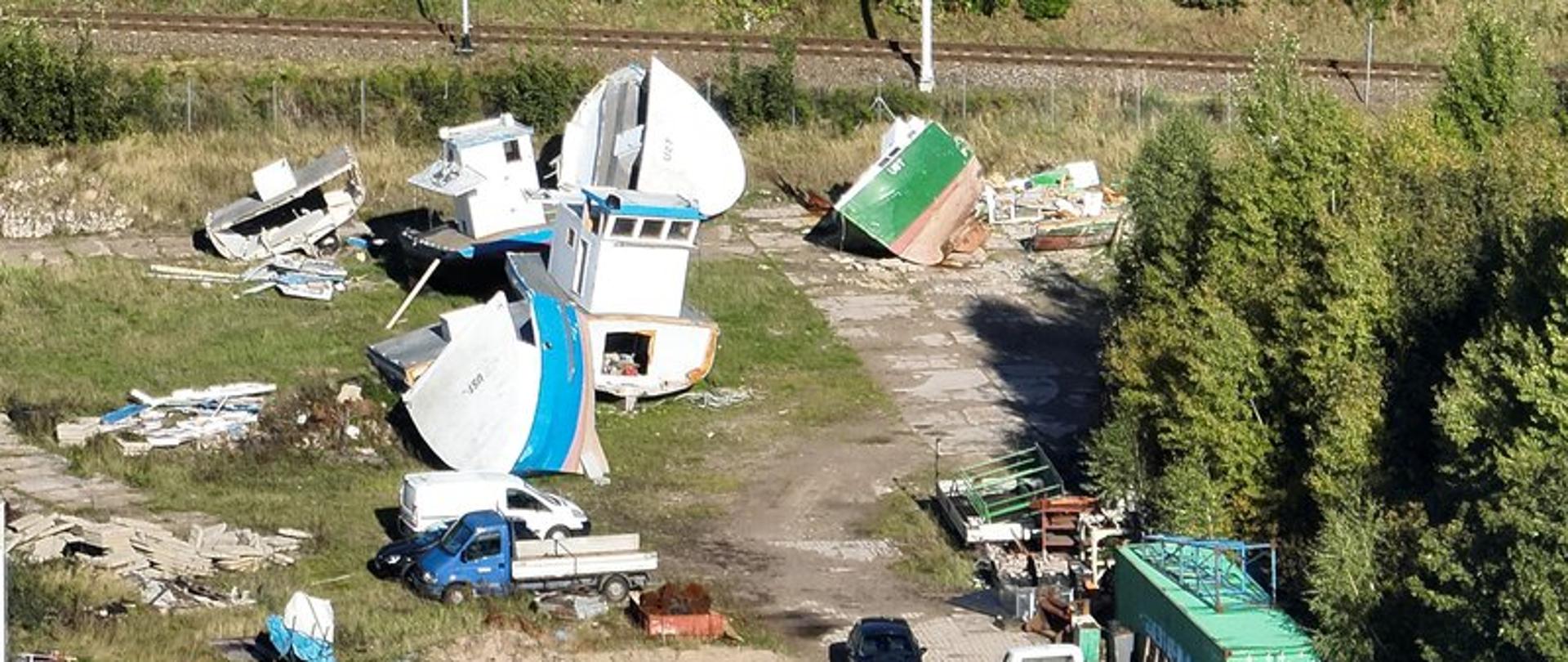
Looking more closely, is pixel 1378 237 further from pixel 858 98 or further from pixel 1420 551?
pixel 858 98

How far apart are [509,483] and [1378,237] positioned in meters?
10.8

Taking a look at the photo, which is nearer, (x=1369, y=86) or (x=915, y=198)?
(x=915, y=198)

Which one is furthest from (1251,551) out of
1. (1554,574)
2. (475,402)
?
(475,402)

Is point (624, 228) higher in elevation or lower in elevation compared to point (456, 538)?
higher

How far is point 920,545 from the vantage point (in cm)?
3641

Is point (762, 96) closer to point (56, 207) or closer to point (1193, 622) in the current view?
point (56, 207)

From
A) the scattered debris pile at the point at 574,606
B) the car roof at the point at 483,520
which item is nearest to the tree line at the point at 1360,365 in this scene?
the scattered debris pile at the point at 574,606

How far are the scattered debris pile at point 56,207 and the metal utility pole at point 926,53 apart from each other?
15663 millimetres

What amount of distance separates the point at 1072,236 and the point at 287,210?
13308 millimetres

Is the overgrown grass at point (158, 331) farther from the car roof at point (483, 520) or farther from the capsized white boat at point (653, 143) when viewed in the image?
the car roof at point (483, 520)

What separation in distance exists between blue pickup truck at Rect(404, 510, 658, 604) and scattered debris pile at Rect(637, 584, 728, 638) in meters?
0.67

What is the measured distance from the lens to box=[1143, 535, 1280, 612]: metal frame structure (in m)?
30.9

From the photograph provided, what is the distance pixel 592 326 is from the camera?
41438 millimetres

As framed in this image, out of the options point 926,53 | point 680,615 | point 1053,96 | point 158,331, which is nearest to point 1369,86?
point 1053,96
